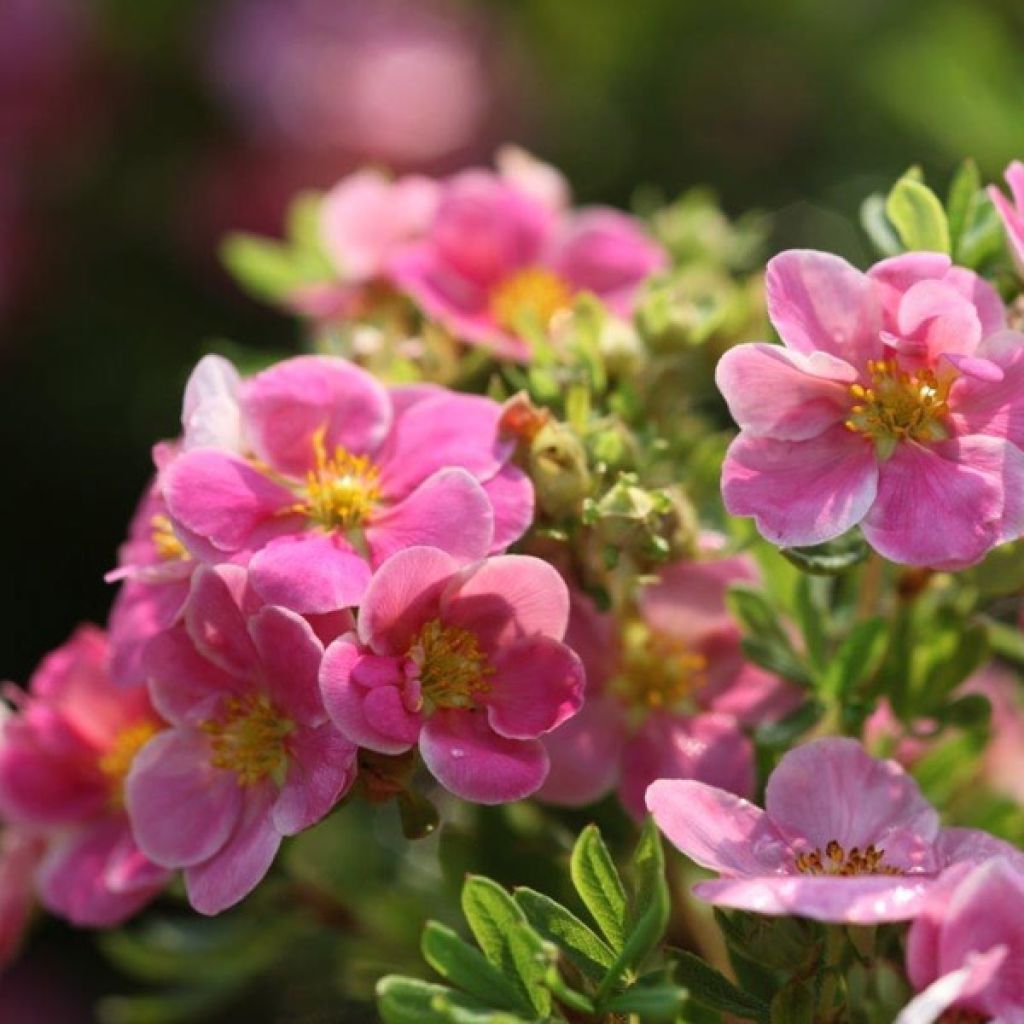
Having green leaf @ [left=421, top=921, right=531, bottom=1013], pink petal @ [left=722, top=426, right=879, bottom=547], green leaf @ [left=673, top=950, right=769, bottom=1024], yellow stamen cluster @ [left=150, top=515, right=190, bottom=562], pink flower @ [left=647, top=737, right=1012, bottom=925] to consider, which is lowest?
green leaf @ [left=673, top=950, right=769, bottom=1024]

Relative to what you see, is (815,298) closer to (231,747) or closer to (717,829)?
(717,829)

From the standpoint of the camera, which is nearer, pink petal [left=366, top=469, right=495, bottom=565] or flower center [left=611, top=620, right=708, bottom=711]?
pink petal [left=366, top=469, right=495, bottom=565]

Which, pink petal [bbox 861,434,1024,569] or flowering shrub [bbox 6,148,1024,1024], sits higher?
pink petal [bbox 861,434,1024,569]

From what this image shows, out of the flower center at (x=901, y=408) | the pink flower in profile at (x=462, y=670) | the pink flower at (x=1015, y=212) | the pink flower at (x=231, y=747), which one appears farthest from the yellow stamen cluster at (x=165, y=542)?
the pink flower at (x=1015, y=212)

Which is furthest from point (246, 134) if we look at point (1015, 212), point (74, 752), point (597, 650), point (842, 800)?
point (842, 800)

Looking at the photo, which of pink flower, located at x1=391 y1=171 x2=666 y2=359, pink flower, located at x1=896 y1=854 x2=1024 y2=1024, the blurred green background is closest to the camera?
pink flower, located at x1=896 y1=854 x2=1024 y2=1024

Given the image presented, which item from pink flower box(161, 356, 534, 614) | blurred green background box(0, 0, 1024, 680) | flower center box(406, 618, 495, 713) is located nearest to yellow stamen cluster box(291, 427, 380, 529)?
pink flower box(161, 356, 534, 614)

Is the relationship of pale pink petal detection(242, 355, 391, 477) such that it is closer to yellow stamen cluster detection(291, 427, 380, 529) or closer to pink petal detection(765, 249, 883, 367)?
yellow stamen cluster detection(291, 427, 380, 529)
